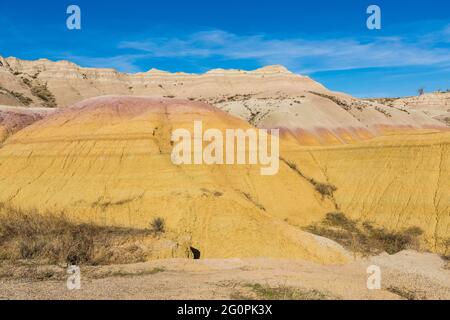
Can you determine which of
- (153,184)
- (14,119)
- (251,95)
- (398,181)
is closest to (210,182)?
(153,184)

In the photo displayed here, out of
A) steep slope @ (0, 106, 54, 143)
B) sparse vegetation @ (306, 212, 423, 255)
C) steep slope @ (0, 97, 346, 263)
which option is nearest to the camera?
steep slope @ (0, 97, 346, 263)

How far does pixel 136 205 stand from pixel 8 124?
29.7 metres

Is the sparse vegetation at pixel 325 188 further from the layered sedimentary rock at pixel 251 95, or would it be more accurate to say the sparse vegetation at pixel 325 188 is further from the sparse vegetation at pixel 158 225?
the layered sedimentary rock at pixel 251 95

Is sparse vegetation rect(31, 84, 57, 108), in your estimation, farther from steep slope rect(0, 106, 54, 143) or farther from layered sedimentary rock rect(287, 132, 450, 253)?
layered sedimentary rock rect(287, 132, 450, 253)

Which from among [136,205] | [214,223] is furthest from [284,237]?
[136,205]

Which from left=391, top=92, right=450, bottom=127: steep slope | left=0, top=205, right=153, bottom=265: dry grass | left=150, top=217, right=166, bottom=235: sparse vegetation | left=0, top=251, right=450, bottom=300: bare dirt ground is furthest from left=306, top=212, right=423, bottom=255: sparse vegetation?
left=391, top=92, right=450, bottom=127: steep slope

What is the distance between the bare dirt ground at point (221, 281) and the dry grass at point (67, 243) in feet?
4.77

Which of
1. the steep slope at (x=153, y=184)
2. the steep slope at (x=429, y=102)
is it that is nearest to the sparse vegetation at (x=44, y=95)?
the steep slope at (x=153, y=184)

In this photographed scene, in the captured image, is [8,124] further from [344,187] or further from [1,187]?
[344,187]

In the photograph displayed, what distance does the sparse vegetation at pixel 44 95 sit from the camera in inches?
3782

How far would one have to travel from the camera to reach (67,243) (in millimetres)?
17484

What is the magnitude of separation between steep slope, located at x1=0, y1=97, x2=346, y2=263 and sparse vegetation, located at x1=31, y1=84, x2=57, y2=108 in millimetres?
60614

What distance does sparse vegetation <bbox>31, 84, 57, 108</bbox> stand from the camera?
9607 centimetres

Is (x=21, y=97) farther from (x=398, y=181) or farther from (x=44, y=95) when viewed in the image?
(x=398, y=181)
